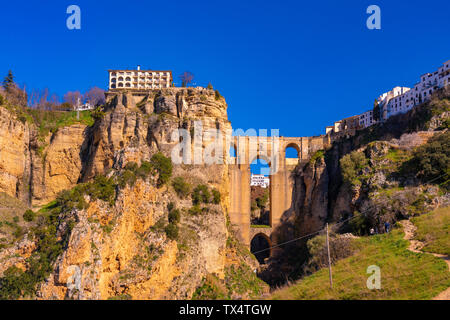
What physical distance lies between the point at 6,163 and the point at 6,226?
7025 millimetres

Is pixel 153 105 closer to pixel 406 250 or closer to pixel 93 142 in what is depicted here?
pixel 93 142

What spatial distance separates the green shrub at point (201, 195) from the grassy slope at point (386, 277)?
16.2 metres

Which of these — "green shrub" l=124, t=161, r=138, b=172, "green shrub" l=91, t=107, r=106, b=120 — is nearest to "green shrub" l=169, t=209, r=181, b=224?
"green shrub" l=124, t=161, r=138, b=172

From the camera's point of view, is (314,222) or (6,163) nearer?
(6,163)

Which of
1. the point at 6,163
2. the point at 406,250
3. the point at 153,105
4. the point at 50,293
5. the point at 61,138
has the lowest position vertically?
the point at 50,293

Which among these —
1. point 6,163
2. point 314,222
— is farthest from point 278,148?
point 6,163

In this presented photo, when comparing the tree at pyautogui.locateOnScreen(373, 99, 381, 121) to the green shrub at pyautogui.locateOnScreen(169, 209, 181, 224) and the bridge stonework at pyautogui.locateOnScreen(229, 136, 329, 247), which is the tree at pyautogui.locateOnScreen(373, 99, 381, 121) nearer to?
the bridge stonework at pyautogui.locateOnScreen(229, 136, 329, 247)

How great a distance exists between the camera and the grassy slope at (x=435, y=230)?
21.1 meters

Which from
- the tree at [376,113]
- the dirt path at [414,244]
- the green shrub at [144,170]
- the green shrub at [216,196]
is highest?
the tree at [376,113]

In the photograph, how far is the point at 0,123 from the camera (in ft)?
118

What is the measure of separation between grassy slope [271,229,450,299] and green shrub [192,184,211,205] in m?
16.2

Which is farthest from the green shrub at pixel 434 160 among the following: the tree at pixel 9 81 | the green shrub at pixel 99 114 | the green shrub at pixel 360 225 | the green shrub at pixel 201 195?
the tree at pixel 9 81

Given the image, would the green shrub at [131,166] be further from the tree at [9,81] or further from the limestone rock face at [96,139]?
the tree at [9,81]

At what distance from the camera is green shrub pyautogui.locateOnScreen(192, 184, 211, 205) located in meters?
37.8
